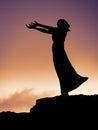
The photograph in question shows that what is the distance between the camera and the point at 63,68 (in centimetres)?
1290

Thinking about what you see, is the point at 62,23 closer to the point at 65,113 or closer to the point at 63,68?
the point at 63,68

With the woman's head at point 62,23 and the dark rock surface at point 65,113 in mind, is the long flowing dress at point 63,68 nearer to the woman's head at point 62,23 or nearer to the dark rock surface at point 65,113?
the woman's head at point 62,23

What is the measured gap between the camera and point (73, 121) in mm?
11727

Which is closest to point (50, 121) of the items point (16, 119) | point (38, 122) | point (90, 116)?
point (38, 122)

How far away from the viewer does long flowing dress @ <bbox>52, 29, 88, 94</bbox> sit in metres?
12.8

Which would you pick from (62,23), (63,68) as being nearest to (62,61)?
(63,68)

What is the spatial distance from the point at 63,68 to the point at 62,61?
302mm

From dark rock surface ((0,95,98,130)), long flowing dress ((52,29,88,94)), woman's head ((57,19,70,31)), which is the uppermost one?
woman's head ((57,19,70,31))

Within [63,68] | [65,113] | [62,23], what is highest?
[62,23]

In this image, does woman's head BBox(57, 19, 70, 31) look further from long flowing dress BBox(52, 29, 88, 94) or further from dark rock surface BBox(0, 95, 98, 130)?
dark rock surface BBox(0, 95, 98, 130)

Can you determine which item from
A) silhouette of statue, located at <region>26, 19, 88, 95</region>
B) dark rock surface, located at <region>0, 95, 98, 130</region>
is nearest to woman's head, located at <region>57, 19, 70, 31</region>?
silhouette of statue, located at <region>26, 19, 88, 95</region>

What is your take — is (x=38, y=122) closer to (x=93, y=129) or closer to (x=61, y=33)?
(x=93, y=129)

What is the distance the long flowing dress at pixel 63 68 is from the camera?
12789 mm

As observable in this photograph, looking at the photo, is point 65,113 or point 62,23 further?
point 62,23
